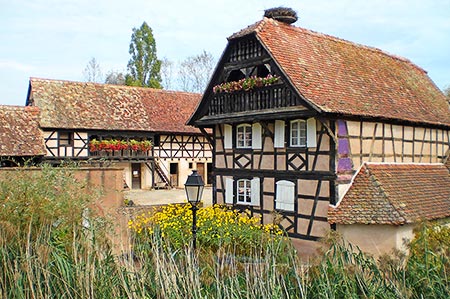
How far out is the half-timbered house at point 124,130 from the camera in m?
26.0

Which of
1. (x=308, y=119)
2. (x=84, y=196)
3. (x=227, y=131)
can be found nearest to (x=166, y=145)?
(x=227, y=131)

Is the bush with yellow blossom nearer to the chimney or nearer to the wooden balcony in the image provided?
the chimney

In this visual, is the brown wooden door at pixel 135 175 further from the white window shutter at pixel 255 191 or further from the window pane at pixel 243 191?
the white window shutter at pixel 255 191

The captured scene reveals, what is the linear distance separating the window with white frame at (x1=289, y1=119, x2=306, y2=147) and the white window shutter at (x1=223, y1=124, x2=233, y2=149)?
298cm

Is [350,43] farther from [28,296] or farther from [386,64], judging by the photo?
[28,296]

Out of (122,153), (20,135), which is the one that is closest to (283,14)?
(122,153)

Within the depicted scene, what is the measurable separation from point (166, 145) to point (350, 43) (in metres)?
15.2

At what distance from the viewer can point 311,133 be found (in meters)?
13.9

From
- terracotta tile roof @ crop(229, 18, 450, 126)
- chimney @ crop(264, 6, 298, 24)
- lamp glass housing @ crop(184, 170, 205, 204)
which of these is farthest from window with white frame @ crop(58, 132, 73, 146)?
lamp glass housing @ crop(184, 170, 205, 204)

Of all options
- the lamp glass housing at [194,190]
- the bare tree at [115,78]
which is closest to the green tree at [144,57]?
the bare tree at [115,78]

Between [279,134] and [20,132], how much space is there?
16.0m

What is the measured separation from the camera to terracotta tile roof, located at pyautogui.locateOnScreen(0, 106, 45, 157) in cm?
2331

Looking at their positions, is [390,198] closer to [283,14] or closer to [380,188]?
[380,188]

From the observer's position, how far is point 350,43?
1828cm
